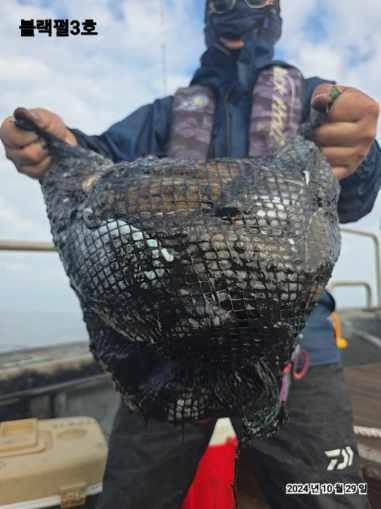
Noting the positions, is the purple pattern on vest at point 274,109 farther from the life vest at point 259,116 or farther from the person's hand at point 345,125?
the person's hand at point 345,125

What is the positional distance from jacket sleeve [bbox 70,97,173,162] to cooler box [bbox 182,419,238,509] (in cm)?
115

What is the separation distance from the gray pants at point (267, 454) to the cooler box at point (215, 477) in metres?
0.16

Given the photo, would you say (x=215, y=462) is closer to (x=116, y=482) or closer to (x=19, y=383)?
(x=116, y=482)

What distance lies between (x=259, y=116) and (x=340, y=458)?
1254mm

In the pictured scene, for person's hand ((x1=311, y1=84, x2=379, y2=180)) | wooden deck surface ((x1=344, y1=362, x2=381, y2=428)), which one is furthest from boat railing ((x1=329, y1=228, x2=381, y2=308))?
person's hand ((x1=311, y1=84, x2=379, y2=180))

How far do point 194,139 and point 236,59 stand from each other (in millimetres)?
506

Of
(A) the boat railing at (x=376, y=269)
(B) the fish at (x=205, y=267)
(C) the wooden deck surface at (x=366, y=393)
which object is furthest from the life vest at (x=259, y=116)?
(A) the boat railing at (x=376, y=269)

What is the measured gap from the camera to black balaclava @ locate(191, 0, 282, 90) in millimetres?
1631

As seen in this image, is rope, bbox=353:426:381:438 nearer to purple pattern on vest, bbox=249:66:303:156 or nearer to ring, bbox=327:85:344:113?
purple pattern on vest, bbox=249:66:303:156

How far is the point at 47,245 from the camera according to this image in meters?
2.77

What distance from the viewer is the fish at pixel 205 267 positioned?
25.1 inches

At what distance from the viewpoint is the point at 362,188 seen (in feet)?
3.73

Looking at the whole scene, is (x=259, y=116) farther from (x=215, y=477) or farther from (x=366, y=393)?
(x=366, y=393)

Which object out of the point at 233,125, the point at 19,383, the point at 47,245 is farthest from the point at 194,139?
the point at 19,383
